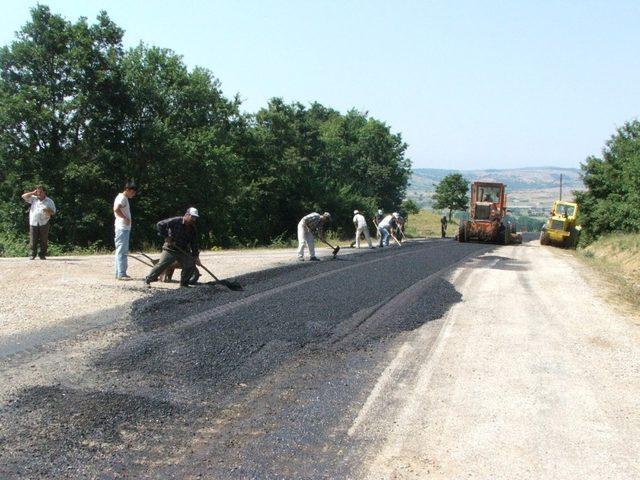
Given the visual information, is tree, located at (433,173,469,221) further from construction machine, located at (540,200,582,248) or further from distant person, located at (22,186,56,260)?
distant person, located at (22,186,56,260)

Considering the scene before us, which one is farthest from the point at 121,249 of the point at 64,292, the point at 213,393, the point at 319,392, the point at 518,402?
the point at 518,402

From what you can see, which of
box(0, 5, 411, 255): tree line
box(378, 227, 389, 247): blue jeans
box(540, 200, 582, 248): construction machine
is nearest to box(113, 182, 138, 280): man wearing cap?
box(378, 227, 389, 247): blue jeans

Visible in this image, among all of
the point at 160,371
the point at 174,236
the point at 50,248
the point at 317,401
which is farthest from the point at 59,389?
the point at 50,248

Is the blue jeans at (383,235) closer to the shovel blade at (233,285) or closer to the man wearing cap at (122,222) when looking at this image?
the shovel blade at (233,285)

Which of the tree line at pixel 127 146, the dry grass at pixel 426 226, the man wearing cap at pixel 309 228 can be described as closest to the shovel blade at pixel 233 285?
the man wearing cap at pixel 309 228

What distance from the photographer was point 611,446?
4.41 metres

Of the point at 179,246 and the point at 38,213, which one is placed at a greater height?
the point at 38,213

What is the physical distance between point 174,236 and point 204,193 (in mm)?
20877

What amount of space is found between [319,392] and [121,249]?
20.2 ft

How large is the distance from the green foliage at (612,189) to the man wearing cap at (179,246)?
29571 millimetres

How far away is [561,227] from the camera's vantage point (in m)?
32.8

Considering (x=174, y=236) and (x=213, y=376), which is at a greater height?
(x=174, y=236)

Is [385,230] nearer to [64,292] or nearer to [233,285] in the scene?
[233,285]

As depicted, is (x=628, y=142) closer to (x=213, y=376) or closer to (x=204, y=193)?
(x=204, y=193)
